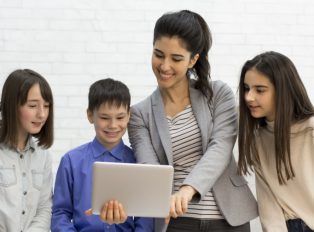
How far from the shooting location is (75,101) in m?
2.89

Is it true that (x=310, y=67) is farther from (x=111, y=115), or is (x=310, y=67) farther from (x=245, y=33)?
(x=111, y=115)

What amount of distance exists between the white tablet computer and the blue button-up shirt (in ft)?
0.63

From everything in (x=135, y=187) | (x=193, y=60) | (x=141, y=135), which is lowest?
(x=135, y=187)

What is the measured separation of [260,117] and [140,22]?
3.59 ft

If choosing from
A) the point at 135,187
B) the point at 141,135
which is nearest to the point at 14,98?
the point at 141,135

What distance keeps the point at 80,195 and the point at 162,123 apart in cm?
36

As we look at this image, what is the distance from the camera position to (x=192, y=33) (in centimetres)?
196

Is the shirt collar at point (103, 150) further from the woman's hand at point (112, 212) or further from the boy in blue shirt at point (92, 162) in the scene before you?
the woman's hand at point (112, 212)

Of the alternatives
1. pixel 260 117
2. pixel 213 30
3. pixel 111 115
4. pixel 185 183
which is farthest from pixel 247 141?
pixel 213 30

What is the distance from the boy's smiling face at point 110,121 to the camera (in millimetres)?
1995

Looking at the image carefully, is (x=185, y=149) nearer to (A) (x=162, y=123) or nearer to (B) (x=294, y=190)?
(A) (x=162, y=123)

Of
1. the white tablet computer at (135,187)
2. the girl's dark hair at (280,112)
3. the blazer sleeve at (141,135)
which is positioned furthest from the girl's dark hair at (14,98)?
the girl's dark hair at (280,112)

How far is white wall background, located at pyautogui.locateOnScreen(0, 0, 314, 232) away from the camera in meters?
2.89

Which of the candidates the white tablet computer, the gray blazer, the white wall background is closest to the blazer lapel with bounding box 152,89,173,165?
the gray blazer
